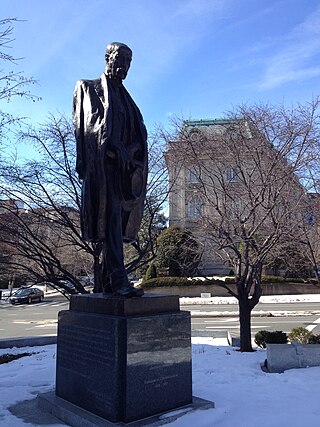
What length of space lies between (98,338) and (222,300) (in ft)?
79.4

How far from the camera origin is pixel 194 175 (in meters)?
10.6

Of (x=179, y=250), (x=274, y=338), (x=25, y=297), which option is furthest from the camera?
(x=25, y=297)

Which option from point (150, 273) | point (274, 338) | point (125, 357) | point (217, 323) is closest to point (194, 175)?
point (274, 338)

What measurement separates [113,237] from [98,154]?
0.96 meters

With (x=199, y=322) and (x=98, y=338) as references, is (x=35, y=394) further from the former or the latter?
(x=199, y=322)

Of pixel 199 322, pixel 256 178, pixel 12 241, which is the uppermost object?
pixel 256 178

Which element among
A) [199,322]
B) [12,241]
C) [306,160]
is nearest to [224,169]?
[306,160]

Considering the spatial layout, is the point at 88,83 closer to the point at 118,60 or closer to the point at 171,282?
the point at 118,60

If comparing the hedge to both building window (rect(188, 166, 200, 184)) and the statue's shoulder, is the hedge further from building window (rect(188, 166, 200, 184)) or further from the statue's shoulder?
the statue's shoulder

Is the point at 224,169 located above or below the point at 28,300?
above

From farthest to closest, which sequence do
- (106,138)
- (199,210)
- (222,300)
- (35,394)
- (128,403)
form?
(222,300) → (199,210) → (35,394) → (106,138) → (128,403)

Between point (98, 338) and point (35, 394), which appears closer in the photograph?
point (98, 338)

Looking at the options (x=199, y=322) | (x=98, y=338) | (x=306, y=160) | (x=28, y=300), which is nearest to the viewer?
(x=98, y=338)

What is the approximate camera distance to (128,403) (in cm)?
382
